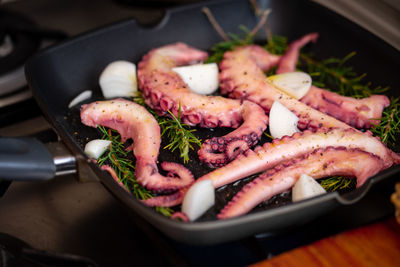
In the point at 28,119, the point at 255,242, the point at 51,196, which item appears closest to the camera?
the point at 255,242

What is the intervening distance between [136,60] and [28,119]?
42 centimetres

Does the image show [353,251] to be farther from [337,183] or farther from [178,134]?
[178,134]

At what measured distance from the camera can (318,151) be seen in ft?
3.46

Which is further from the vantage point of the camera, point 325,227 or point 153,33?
point 153,33

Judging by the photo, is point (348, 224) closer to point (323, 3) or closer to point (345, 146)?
point (345, 146)

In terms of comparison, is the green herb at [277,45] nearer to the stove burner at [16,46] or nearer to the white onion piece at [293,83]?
the white onion piece at [293,83]

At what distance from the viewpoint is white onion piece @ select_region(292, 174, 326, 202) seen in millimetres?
987

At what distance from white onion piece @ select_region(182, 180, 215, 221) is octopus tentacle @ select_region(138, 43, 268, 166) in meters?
0.13

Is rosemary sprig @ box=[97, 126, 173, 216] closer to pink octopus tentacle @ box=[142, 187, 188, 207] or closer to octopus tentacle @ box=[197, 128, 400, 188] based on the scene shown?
pink octopus tentacle @ box=[142, 187, 188, 207]

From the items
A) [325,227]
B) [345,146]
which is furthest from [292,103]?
[325,227]

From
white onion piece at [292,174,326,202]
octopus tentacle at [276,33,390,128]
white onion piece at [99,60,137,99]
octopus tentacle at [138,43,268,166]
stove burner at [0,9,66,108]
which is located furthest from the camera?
stove burner at [0,9,66,108]

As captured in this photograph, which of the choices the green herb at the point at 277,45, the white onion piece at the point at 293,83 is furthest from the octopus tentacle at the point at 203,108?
the green herb at the point at 277,45

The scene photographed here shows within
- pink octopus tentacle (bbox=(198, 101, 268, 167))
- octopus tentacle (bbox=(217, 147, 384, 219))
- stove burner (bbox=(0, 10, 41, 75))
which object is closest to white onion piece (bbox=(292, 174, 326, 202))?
octopus tentacle (bbox=(217, 147, 384, 219))

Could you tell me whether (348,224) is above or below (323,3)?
below
